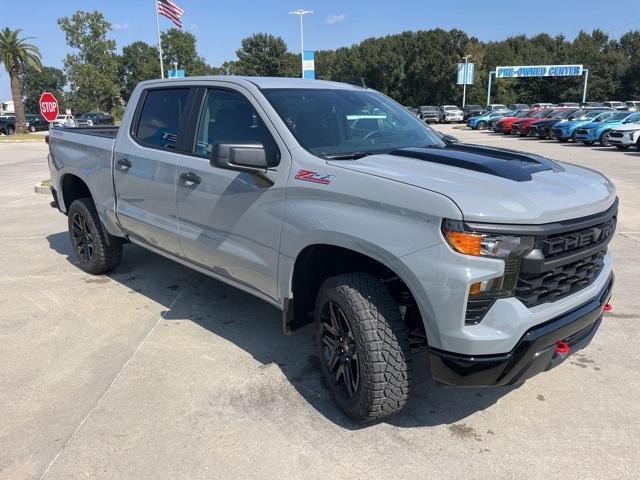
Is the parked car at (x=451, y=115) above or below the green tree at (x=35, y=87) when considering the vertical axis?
below

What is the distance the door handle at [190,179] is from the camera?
3.72 meters

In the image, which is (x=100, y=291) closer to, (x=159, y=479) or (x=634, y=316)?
(x=159, y=479)

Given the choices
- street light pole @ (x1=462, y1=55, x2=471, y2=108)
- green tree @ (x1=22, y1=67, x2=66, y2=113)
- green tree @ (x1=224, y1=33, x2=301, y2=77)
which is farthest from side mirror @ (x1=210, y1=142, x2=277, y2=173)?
green tree @ (x1=22, y1=67, x2=66, y2=113)

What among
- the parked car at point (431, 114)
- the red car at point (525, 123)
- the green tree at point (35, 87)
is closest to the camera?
→ the red car at point (525, 123)

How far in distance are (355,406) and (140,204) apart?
2.53m

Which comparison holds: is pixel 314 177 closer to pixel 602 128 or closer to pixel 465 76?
pixel 602 128

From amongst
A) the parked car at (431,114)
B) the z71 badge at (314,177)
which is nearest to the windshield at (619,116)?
the z71 badge at (314,177)

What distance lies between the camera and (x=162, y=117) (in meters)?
4.32

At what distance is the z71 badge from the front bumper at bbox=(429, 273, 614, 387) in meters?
1.01

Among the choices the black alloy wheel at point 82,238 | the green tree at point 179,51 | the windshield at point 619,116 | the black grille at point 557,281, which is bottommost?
the black alloy wheel at point 82,238

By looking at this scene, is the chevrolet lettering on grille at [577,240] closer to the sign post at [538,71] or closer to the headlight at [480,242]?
the headlight at [480,242]

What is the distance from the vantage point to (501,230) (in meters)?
2.34

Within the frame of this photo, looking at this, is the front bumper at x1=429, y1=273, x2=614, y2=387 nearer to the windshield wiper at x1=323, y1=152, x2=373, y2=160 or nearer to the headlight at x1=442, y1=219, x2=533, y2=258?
the headlight at x1=442, y1=219, x2=533, y2=258

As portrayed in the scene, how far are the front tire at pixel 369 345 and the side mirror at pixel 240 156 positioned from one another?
786 millimetres
